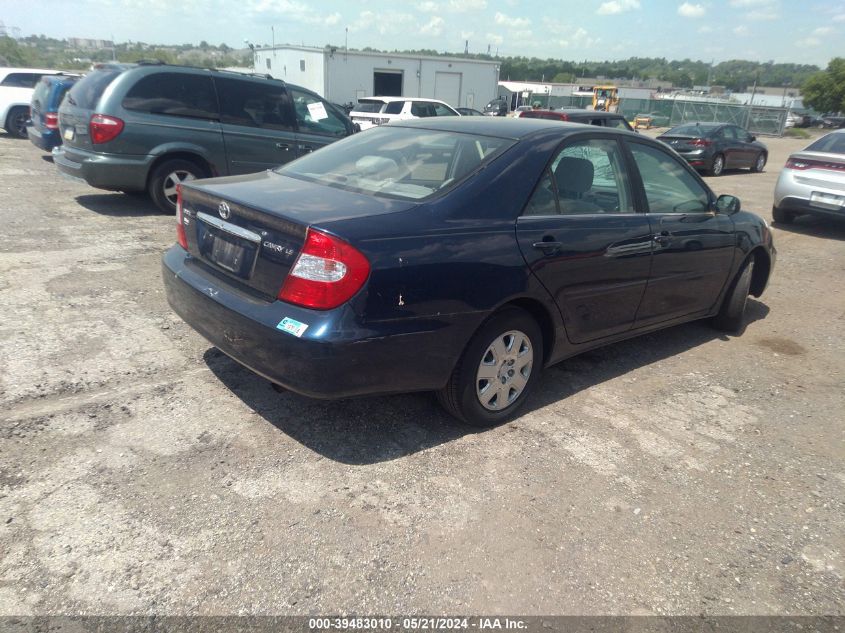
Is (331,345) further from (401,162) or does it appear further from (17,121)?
(17,121)

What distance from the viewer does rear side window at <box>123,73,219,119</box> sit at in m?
7.65

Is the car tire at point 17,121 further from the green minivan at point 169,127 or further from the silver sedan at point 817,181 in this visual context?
the silver sedan at point 817,181

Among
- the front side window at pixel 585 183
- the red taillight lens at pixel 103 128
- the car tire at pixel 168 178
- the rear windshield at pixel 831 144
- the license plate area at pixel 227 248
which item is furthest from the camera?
the rear windshield at pixel 831 144

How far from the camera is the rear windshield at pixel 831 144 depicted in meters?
9.26

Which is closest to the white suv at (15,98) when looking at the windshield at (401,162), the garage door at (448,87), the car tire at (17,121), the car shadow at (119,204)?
the car tire at (17,121)

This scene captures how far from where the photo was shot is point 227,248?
3234 millimetres

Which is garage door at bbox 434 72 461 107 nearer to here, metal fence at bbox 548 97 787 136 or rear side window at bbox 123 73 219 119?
metal fence at bbox 548 97 787 136

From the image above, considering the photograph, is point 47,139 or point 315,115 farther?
point 47,139

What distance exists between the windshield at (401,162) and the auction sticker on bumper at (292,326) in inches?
35.3

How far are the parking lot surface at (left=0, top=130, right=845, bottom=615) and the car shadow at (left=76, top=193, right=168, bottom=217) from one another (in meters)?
3.37

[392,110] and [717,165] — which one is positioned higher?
[392,110]

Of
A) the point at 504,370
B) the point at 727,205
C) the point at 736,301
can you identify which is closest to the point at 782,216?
the point at 736,301

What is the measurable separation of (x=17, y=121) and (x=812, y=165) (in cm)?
1690

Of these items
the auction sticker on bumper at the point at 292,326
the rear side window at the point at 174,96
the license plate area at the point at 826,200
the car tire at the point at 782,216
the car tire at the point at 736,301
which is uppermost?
the rear side window at the point at 174,96
